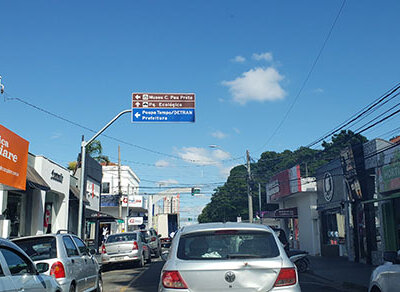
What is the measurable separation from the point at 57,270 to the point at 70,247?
1.33 m

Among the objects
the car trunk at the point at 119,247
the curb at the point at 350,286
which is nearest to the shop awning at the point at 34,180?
the car trunk at the point at 119,247

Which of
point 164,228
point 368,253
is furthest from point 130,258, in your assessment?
point 164,228

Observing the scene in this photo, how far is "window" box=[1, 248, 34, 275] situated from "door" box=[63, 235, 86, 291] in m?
2.87

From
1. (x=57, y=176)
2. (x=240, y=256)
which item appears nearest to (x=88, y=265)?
(x=240, y=256)

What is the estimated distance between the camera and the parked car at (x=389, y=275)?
693cm

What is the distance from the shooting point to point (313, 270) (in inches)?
779

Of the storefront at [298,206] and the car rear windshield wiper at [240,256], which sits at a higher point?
the storefront at [298,206]

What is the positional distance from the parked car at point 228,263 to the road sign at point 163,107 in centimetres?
1311

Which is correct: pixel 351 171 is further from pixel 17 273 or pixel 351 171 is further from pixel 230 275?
pixel 17 273

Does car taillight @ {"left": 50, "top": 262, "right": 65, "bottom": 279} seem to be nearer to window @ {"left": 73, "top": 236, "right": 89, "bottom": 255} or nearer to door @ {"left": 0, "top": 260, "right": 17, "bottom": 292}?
window @ {"left": 73, "top": 236, "right": 89, "bottom": 255}

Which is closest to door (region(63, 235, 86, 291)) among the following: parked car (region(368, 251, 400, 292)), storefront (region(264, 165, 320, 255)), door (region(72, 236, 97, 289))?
door (region(72, 236, 97, 289))

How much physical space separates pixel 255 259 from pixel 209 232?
778mm

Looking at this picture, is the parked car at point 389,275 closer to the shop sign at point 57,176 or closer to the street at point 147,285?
the street at point 147,285

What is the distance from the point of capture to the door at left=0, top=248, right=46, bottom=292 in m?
5.56
